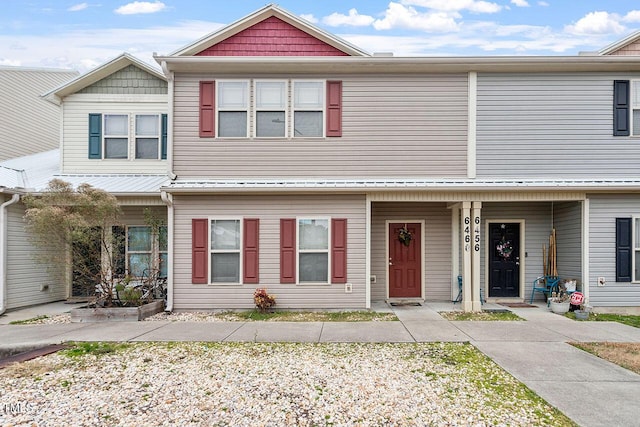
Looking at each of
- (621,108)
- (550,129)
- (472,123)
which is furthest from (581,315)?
(621,108)

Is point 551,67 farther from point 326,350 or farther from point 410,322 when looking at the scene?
point 326,350

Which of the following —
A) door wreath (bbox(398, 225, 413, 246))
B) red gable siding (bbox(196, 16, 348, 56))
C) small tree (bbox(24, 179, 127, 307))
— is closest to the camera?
small tree (bbox(24, 179, 127, 307))

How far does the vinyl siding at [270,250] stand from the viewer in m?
8.73

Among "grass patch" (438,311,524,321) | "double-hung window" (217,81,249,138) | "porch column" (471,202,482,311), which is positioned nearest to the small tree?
"double-hung window" (217,81,249,138)

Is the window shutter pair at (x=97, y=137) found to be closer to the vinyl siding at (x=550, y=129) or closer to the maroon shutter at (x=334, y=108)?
the maroon shutter at (x=334, y=108)

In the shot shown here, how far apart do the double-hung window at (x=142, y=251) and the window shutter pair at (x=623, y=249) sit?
10.8 meters

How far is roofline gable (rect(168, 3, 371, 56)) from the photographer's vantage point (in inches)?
351

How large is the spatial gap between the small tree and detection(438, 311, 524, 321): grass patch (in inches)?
283

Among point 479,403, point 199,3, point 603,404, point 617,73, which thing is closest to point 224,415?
point 479,403

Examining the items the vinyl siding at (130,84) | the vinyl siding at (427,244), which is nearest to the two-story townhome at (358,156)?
the vinyl siding at (427,244)

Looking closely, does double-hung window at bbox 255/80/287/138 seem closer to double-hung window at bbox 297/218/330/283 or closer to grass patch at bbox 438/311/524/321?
double-hung window at bbox 297/218/330/283

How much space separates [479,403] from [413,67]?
23.3 feet

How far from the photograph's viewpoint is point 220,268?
8.77 m

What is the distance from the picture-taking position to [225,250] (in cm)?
877
